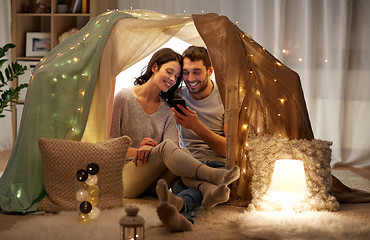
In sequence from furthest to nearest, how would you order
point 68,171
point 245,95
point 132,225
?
point 245,95 → point 68,171 → point 132,225

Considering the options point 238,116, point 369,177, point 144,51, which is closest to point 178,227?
point 238,116

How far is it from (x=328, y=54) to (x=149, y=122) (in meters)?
2.15

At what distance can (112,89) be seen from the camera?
2.74m

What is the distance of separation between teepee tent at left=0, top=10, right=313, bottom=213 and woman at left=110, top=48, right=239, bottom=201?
3.7 inches

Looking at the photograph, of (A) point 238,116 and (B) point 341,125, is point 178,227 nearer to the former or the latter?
(A) point 238,116

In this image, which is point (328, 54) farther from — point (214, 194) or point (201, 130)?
point (214, 194)

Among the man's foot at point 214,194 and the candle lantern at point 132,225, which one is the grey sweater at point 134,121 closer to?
the man's foot at point 214,194

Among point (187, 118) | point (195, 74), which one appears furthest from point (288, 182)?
point (195, 74)

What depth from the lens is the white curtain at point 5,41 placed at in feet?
14.9

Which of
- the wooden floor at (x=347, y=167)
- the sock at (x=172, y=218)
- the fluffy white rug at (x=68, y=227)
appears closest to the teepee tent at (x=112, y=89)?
the fluffy white rug at (x=68, y=227)

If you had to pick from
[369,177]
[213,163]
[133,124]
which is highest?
[133,124]

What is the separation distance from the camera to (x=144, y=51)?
2801mm

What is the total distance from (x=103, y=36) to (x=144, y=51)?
0.87 feet

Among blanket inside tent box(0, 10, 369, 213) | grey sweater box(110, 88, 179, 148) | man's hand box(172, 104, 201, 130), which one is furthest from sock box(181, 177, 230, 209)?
grey sweater box(110, 88, 179, 148)
